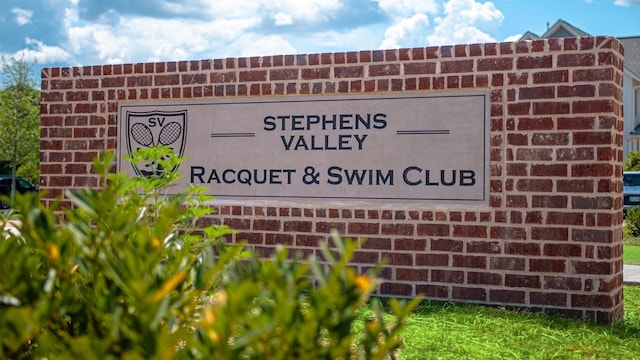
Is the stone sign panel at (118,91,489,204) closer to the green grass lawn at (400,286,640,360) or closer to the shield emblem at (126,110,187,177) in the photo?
the shield emblem at (126,110,187,177)

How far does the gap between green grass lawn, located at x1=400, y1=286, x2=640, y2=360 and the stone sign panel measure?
4.02 ft

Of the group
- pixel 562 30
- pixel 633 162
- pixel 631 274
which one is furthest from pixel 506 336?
pixel 562 30

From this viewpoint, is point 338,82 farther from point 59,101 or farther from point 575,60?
point 59,101

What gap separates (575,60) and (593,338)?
2551mm

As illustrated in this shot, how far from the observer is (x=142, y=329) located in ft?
7.54

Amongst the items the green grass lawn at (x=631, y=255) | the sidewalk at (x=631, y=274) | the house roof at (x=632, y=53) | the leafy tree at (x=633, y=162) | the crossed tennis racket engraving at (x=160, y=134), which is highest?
the house roof at (x=632, y=53)

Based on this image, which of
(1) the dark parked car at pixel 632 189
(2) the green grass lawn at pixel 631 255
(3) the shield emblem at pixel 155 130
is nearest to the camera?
(3) the shield emblem at pixel 155 130

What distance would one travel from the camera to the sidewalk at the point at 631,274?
1058cm

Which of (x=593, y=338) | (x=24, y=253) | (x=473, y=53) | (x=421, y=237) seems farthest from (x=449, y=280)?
(x=24, y=253)

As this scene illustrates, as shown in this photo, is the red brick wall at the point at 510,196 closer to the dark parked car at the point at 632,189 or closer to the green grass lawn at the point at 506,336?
the green grass lawn at the point at 506,336

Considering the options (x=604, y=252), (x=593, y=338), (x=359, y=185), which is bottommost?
(x=593, y=338)

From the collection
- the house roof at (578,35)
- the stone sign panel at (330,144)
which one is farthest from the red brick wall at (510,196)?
the house roof at (578,35)

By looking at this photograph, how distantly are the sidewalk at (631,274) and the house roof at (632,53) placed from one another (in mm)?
29379

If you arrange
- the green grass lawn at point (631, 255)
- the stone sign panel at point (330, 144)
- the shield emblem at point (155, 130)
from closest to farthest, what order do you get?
the stone sign panel at point (330, 144) < the shield emblem at point (155, 130) < the green grass lawn at point (631, 255)
